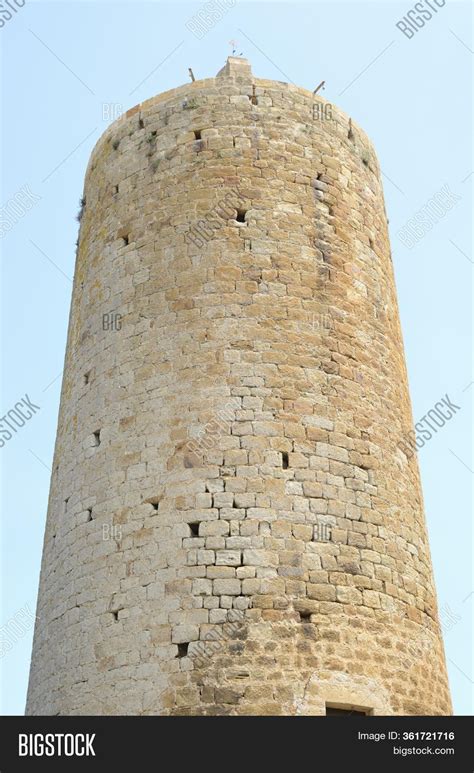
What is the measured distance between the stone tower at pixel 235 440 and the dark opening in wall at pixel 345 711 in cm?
4

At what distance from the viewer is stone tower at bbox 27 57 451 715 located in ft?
31.2

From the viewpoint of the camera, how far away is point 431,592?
1120cm

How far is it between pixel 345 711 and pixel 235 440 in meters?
2.85

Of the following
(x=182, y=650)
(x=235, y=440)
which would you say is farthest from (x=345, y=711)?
(x=235, y=440)

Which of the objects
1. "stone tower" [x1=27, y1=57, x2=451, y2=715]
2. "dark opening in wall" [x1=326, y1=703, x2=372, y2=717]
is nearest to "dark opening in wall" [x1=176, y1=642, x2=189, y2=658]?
"stone tower" [x1=27, y1=57, x2=451, y2=715]

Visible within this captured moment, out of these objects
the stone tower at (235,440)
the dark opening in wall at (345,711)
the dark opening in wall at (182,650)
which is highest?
the stone tower at (235,440)

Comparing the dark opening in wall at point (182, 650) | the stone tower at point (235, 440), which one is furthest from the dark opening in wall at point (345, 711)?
the dark opening in wall at point (182, 650)

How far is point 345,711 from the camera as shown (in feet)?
31.2

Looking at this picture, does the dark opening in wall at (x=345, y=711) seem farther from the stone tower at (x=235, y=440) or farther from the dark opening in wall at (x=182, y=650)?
the dark opening in wall at (x=182, y=650)

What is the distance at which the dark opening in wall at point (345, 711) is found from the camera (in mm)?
9414

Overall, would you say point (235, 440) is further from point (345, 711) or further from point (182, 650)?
point (345, 711)

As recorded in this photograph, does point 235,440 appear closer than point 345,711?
No
